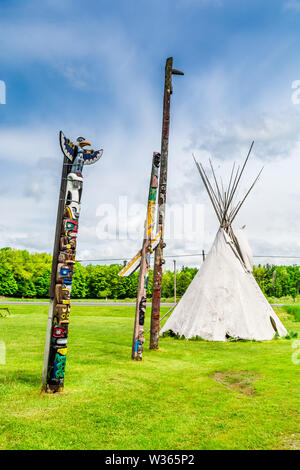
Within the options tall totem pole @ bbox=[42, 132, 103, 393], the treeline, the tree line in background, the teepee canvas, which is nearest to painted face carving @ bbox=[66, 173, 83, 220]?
tall totem pole @ bbox=[42, 132, 103, 393]

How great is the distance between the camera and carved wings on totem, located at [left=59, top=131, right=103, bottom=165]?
643 centimetres

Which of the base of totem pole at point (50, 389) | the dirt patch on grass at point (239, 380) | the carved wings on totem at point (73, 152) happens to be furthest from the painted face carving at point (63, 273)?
the dirt patch on grass at point (239, 380)

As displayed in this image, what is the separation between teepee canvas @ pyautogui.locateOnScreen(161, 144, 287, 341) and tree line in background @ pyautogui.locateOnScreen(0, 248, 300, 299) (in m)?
34.8

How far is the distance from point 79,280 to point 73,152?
56314mm

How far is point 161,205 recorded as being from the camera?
1101cm

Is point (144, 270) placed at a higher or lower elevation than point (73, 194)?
lower

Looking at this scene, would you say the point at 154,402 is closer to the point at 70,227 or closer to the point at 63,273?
the point at 63,273

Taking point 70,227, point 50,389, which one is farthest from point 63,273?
point 50,389

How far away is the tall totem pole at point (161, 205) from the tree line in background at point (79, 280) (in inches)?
1552

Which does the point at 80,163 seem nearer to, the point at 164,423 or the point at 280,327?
the point at 164,423

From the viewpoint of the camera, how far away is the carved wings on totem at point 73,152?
6.43 metres

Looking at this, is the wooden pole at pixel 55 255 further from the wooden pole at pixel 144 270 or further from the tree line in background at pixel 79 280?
the tree line in background at pixel 79 280
